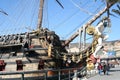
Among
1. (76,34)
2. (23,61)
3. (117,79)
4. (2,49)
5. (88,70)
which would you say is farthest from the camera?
(76,34)

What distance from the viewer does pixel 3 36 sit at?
31.2 m

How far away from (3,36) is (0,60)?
10.5 ft

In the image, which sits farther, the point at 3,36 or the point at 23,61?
the point at 3,36

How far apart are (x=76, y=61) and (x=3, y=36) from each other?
26.2 feet

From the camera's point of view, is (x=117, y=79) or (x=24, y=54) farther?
(x=24, y=54)

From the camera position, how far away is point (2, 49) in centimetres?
2986

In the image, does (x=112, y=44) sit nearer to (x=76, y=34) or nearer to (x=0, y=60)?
(x=76, y=34)

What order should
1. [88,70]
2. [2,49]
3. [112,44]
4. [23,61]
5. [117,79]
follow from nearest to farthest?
1. [117,79]
2. [88,70]
3. [23,61]
4. [2,49]
5. [112,44]

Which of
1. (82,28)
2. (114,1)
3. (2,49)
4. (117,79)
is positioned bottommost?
(117,79)

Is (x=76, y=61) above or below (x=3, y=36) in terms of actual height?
below

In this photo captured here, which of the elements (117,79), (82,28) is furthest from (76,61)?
(117,79)

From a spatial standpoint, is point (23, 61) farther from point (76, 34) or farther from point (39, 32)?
point (76, 34)

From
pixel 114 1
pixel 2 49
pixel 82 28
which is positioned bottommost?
pixel 2 49

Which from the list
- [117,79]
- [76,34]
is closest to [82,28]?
[76,34]
